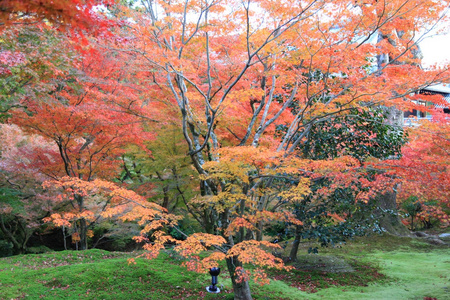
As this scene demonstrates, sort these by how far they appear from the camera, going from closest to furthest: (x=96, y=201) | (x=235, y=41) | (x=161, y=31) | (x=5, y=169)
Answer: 1. (x=161, y=31)
2. (x=235, y=41)
3. (x=5, y=169)
4. (x=96, y=201)

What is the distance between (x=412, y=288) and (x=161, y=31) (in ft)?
26.0

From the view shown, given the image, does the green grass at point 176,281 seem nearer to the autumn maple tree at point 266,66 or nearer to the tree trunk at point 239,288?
the tree trunk at point 239,288

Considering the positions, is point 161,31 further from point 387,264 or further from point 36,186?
point 387,264

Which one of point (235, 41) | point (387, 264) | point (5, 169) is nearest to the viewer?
point (235, 41)

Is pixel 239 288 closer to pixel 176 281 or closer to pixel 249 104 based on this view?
pixel 176 281

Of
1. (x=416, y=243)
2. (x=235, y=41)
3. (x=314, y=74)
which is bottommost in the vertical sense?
(x=416, y=243)

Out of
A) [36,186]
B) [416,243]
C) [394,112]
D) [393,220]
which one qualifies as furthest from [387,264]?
[36,186]

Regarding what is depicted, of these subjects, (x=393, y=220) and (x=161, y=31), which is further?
(x=393, y=220)

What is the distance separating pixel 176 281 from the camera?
7.11m

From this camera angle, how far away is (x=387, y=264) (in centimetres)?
902

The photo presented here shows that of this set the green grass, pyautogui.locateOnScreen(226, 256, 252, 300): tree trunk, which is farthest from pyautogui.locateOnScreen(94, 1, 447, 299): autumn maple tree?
the green grass

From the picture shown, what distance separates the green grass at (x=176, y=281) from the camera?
21.1 feet

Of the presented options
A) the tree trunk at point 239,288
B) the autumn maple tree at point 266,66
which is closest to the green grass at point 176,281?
the tree trunk at point 239,288

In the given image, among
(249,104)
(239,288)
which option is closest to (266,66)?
(249,104)
